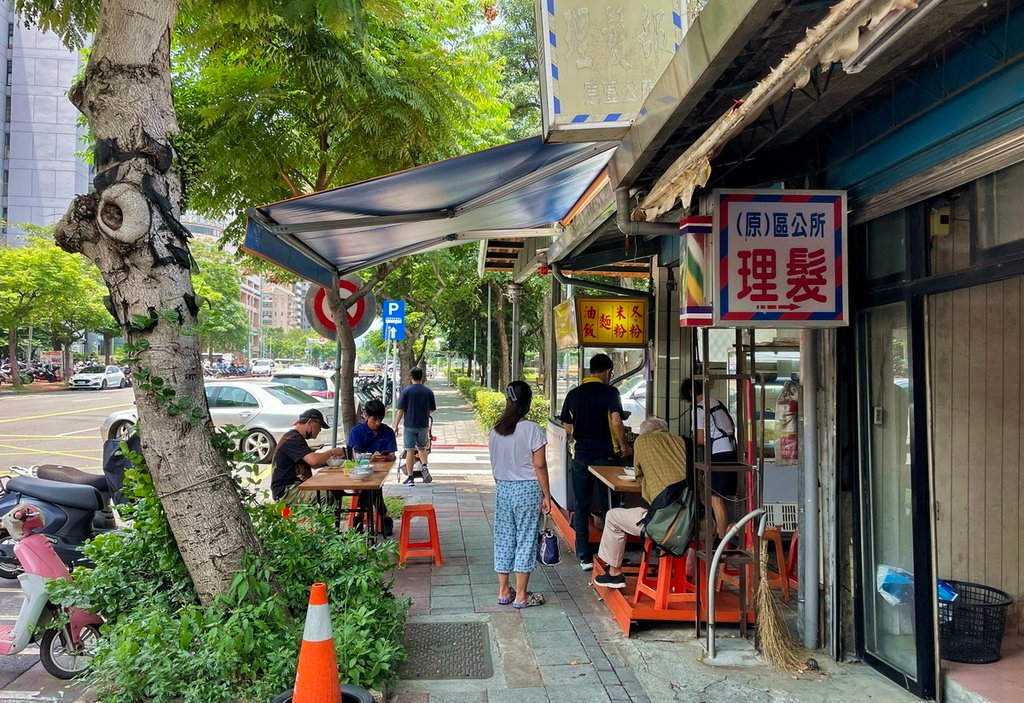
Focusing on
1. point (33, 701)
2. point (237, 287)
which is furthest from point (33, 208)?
point (33, 701)

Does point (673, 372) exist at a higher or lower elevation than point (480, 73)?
lower

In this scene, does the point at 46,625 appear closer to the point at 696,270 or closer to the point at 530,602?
the point at 530,602

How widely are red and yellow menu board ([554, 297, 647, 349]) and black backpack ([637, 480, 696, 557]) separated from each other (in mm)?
3069

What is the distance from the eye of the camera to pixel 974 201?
3393 millimetres

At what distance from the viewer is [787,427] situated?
16.0 ft

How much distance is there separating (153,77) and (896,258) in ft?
13.1

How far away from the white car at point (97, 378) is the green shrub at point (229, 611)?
37.8 m

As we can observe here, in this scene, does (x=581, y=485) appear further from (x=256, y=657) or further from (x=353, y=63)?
(x=353, y=63)

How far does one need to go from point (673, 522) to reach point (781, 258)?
178cm

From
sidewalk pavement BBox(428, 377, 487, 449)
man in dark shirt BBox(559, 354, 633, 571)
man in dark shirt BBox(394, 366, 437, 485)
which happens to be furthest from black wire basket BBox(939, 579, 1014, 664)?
sidewalk pavement BBox(428, 377, 487, 449)

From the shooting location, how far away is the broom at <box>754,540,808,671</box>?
4188 mm

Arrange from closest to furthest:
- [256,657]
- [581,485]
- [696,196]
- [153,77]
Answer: [256,657] → [153,77] → [696,196] → [581,485]

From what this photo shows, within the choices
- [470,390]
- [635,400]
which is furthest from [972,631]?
[470,390]

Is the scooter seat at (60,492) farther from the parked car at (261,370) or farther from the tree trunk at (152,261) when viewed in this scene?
the parked car at (261,370)
